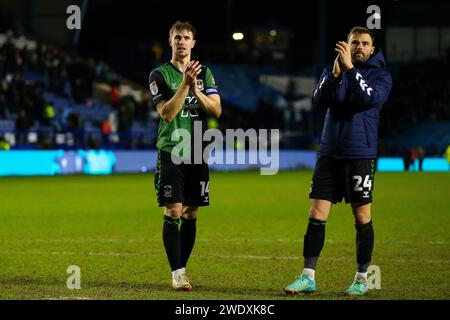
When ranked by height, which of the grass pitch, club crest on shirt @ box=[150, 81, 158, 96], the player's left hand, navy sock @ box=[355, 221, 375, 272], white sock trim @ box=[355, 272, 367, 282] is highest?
the player's left hand

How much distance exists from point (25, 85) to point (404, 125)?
21727mm

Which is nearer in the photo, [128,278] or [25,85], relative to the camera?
[128,278]

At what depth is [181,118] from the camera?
8.43 m

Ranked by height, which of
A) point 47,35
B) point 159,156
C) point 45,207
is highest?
point 47,35

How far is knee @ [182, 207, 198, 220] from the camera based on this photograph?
8688 mm

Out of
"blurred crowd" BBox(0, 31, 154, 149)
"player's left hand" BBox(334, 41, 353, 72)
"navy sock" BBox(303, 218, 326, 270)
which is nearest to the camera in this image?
"player's left hand" BBox(334, 41, 353, 72)

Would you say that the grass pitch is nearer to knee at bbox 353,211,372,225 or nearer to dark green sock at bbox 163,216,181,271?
dark green sock at bbox 163,216,181,271

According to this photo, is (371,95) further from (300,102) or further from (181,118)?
(300,102)

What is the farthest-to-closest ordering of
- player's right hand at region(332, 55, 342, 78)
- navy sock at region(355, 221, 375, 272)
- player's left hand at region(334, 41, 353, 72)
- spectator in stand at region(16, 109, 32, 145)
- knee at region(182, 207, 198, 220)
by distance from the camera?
spectator in stand at region(16, 109, 32, 145)
knee at region(182, 207, 198, 220)
navy sock at region(355, 221, 375, 272)
player's right hand at region(332, 55, 342, 78)
player's left hand at region(334, 41, 353, 72)

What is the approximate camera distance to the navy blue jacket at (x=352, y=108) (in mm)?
7969

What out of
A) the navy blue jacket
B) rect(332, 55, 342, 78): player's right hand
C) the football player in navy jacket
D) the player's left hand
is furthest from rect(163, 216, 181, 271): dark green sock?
the player's left hand

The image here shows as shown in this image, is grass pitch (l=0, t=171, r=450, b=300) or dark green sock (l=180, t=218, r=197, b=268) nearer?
grass pitch (l=0, t=171, r=450, b=300)

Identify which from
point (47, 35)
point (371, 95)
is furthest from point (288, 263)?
point (47, 35)

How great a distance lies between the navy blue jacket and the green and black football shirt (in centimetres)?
105
